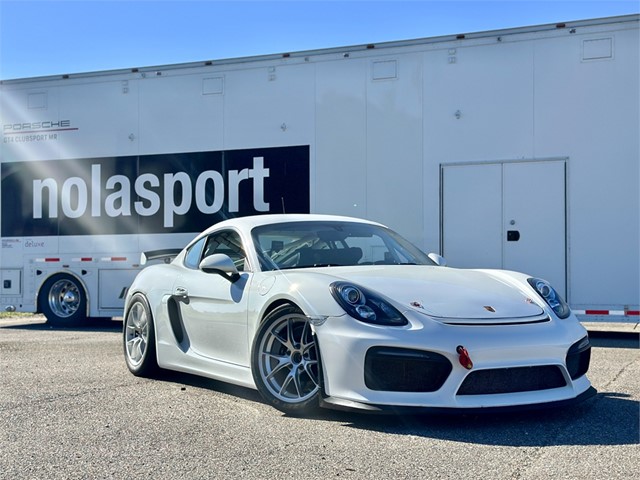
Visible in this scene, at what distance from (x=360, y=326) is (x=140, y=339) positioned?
113 inches

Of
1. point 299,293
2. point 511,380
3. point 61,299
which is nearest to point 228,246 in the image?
point 299,293

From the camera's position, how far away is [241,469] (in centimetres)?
366

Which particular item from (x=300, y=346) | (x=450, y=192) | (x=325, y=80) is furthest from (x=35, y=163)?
(x=300, y=346)

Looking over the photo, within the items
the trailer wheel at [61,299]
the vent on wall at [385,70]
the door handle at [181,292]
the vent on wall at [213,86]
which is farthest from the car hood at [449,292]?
the trailer wheel at [61,299]

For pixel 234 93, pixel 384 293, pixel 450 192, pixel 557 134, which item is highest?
pixel 234 93

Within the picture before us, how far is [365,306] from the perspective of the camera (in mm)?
4602

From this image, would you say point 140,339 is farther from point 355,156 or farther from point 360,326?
point 355,156

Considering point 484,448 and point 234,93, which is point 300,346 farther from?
point 234,93

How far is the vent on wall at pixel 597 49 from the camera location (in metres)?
9.57

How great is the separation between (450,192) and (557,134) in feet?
4.85

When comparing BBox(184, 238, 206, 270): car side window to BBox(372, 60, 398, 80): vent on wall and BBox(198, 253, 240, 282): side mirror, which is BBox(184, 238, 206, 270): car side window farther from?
BBox(372, 60, 398, 80): vent on wall

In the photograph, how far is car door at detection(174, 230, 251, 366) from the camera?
5.38m

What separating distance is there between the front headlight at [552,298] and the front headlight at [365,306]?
114 centimetres

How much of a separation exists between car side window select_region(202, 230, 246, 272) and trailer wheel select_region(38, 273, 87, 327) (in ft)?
20.8
